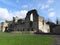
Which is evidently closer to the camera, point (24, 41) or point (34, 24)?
point (24, 41)

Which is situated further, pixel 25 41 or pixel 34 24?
pixel 34 24

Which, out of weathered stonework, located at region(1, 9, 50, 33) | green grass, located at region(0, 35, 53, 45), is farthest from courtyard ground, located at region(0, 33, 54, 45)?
weathered stonework, located at region(1, 9, 50, 33)

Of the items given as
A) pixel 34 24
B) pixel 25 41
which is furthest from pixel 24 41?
pixel 34 24

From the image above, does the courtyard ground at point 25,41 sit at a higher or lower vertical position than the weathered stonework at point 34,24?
lower

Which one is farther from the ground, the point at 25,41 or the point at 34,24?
the point at 34,24

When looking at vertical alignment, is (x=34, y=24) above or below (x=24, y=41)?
above

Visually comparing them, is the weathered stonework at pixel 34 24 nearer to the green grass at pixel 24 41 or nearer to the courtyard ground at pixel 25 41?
the courtyard ground at pixel 25 41

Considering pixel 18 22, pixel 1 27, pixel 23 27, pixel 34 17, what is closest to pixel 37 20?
pixel 34 17

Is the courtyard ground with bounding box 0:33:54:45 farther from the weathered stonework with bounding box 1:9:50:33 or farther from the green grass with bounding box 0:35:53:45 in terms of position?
the weathered stonework with bounding box 1:9:50:33

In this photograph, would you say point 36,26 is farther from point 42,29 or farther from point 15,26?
point 15,26

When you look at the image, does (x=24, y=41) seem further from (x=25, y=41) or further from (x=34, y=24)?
(x=34, y=24)

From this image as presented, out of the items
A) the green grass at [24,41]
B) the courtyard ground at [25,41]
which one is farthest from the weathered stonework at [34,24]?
the green grass at [24,41]

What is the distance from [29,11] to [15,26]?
13312 millimetres

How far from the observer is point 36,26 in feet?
254
